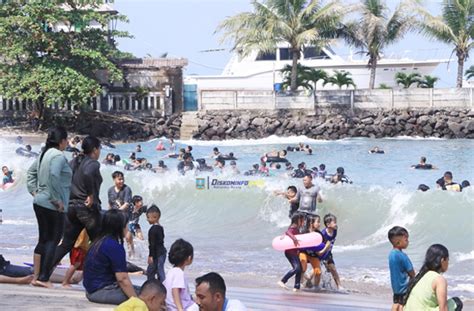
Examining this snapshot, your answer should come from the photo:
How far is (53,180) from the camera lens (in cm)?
884

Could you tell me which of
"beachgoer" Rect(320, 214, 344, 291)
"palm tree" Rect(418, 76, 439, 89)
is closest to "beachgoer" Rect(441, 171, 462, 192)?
"beachgoer" Rect(320, 214, 344, 291)

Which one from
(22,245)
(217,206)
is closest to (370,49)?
(217,206)

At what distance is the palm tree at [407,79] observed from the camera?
156ft

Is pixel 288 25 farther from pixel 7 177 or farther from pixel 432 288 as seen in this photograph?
pixel 432 288

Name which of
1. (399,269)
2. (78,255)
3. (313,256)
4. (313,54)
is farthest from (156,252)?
(313,54)

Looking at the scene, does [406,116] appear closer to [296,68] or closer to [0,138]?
[296,68]

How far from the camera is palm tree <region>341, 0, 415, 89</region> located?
153 feet

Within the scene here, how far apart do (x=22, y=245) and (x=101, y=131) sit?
28.6 metres

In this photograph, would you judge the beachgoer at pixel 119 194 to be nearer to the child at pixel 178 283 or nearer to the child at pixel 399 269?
the child at pixel 178 283

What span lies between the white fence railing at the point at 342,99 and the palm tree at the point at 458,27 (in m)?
1.12

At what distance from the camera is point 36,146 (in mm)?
37094

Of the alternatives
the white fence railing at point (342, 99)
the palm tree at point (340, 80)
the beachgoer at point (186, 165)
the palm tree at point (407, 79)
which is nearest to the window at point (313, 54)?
the palm tree at point (340, 80)

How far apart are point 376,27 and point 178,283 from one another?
131 ft

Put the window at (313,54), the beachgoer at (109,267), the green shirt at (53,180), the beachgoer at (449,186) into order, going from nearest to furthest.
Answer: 1. the beachgoer at (109,267)
2. the green shirt at (53,180)
3. the beachgoer at (449,186)
4. the window at (313,54)
